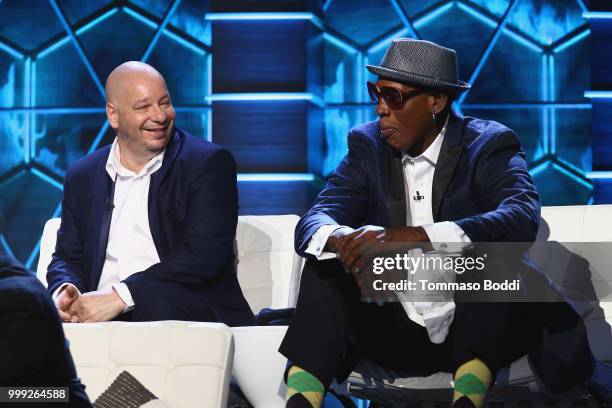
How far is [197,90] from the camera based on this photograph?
5.68 metres

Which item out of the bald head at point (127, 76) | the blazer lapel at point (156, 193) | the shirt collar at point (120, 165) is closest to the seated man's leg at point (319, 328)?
the blazer lapel at point (156, 193)

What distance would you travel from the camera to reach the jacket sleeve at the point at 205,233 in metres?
3.43

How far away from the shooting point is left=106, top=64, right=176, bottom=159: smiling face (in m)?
3.67

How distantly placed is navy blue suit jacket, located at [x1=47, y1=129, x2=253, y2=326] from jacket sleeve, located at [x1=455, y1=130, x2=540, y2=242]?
3.02 feet

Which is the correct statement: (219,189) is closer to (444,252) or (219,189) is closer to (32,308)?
(444,252)

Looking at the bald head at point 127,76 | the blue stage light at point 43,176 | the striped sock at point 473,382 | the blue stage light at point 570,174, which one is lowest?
the striped sock at point 473,382

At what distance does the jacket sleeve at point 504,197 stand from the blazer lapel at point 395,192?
0.23 meters

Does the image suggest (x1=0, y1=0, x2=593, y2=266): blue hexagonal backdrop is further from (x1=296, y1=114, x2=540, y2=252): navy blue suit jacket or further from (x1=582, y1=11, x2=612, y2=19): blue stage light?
(x1=296, y1=114, x2=540, y2=252): navy blue suit jacket

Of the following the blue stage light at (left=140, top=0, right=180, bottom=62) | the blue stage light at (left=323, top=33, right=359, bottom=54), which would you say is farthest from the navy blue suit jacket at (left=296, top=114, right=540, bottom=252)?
the blue stage light at (left=140, top=0, right=180, bottom=62)

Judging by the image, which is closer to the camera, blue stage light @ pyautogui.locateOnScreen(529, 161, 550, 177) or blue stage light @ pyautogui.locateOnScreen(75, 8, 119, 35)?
blue stage light @ pyautogui.locateOnScreen(529, 161, 550, 177)

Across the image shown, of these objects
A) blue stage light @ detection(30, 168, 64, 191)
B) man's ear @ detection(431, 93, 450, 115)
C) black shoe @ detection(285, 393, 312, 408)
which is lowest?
black shoe @ detection(285, 393, 312, 408)

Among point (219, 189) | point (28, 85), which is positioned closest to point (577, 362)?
point (219, 189)

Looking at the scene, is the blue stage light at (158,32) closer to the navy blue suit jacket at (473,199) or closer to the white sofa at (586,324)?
the navy blue suit jacket at (473,199)

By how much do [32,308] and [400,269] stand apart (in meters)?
1.25
